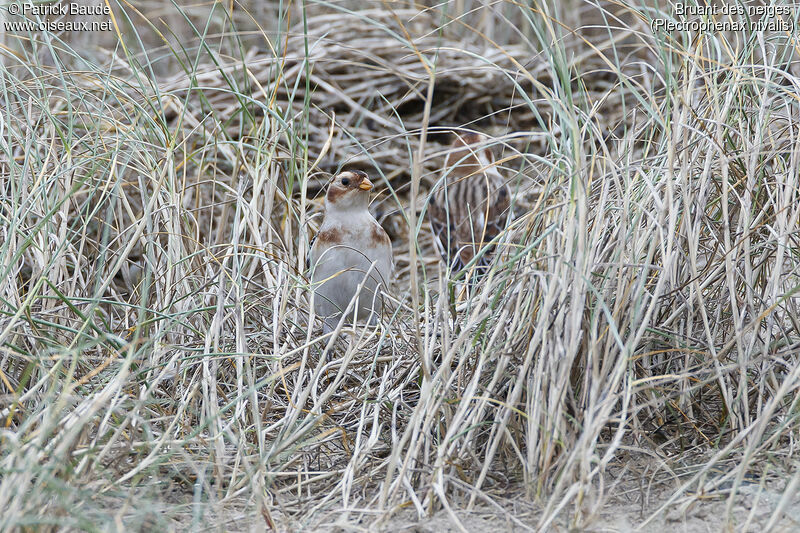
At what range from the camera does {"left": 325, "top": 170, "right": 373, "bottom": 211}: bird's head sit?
11.9 feet

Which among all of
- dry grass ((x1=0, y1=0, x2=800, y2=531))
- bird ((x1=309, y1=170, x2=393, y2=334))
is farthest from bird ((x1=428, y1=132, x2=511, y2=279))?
dry grass ((x1=0, y1=0, x2=800, y2=531))

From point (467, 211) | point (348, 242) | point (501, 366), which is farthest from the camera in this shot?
point (467, 211)

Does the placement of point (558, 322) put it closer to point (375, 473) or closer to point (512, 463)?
point (512, 463)

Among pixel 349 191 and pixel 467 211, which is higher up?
pixel 349 191

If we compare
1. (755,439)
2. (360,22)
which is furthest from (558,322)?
(360,22)

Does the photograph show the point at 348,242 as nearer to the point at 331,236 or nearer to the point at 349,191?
the point at 331,236

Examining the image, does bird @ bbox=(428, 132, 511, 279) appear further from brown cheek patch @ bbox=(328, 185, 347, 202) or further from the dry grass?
the dry grass

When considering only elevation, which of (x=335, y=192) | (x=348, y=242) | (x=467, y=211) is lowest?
(x=467, y=211)

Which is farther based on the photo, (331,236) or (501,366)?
(331,236)

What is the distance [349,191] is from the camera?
3650mm

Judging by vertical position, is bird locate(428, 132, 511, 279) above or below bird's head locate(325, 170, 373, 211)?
below

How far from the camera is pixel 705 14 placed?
2.70 metres

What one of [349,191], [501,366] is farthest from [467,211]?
[501,366]

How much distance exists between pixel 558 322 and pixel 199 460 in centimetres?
97
